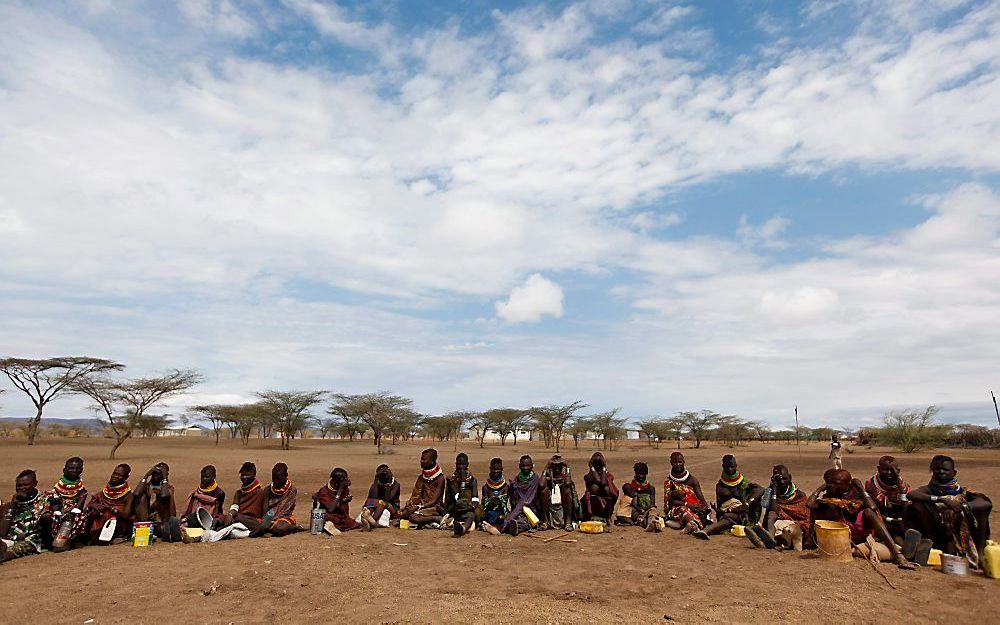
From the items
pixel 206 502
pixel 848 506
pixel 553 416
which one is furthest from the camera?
pixel 553 416

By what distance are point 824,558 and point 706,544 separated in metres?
1.71

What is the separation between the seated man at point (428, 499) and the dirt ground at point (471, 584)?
1091 mm

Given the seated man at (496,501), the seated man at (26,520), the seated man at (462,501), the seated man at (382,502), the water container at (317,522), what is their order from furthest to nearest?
the seated man at (382,502) < the seated man at (496,501) < the seated man at (462,501) < the water container at (317,522) < the seated man at (26,520)

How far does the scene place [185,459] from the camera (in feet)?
99.2

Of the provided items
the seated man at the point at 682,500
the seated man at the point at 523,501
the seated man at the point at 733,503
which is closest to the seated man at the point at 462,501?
the seated man at the point at 523,501

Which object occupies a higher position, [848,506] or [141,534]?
[848,506]

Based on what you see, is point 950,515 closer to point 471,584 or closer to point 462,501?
point 471,584

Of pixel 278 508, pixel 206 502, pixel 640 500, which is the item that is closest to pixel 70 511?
pixel 206 502

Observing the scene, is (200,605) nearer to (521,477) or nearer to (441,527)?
(441,527)

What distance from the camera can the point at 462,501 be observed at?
10.3 metres

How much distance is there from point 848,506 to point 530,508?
15.4ft

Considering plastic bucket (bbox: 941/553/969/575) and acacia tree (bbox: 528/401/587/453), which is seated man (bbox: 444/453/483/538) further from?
acacia tree (bbox: 528/401/587/453)

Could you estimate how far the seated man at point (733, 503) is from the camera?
31.5 feet

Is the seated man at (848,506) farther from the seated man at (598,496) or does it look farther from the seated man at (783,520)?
the seated man at (598,496)
